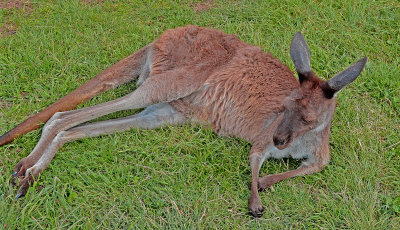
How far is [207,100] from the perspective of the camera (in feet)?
13.4

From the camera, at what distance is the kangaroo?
142 inches

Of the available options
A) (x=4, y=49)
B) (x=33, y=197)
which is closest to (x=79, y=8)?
(x=4, y=49)

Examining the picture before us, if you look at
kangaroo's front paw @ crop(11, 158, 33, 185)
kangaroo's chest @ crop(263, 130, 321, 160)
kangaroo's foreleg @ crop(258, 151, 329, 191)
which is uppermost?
kangaroo's front paw @ crop(11, 158, 33, 185)

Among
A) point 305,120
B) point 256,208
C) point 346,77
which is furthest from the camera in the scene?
point 305,120

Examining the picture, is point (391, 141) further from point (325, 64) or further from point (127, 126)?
point (127, 126)

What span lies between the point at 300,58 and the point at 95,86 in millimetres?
1829

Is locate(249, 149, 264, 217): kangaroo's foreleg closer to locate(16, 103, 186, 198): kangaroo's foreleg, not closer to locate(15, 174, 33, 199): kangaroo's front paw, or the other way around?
locate(16, 103, 186, 198): kangaroo's foreleg

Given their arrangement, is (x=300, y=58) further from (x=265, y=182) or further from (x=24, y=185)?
(x=24, y=185)

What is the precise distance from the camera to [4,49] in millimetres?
4762

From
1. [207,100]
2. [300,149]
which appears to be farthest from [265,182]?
[207,100]

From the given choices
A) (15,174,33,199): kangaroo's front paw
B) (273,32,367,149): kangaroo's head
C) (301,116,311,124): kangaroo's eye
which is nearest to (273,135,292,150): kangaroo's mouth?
(273,32,367,149): kangaroo's head

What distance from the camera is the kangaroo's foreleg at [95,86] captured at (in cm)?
376

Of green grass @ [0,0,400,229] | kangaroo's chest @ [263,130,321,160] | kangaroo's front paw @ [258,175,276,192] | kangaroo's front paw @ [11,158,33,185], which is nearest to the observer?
green grass @ [0,0,400,229]

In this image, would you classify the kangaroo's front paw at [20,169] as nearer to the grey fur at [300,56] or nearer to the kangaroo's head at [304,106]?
the kangaroo's head at [304,106]
